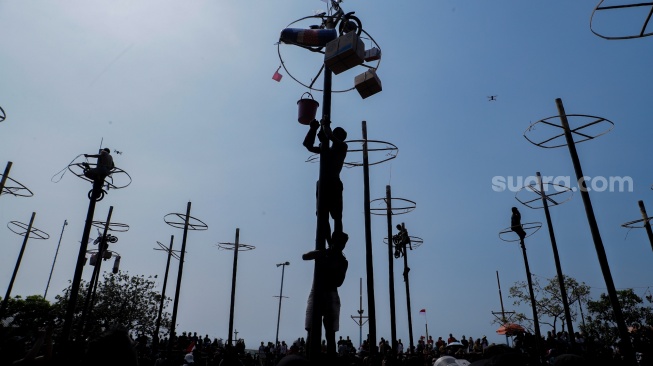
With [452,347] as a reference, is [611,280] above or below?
above

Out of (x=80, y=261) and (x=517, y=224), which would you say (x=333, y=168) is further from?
(x=517, y=224)

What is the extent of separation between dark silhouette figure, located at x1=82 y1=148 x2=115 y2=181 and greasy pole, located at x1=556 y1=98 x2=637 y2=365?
12.6 m

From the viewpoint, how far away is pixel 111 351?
229cm

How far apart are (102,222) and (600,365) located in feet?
66.2

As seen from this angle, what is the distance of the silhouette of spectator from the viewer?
7.43 ft

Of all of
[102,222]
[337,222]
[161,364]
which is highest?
[102,222]

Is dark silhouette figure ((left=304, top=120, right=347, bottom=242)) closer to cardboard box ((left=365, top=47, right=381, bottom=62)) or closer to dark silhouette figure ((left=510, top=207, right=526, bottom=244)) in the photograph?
cardboard box ((left=365, top=47, right=381, bottom=62))

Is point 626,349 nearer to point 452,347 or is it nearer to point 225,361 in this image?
point 452,347

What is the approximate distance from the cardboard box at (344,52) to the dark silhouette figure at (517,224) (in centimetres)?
1522

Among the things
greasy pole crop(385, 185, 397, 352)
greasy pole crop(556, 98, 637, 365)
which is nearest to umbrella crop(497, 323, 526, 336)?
greasy pole crop(385, 185, 397, 352)

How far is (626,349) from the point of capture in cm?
942

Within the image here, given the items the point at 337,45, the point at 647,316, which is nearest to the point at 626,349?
the point at 337,45

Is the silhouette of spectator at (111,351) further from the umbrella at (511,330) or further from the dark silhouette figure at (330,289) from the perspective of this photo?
the umbrella at (511,330)

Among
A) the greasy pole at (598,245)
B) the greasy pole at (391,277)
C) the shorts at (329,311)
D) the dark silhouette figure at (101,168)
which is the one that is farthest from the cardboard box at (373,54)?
the greasy pole at (391,277)
